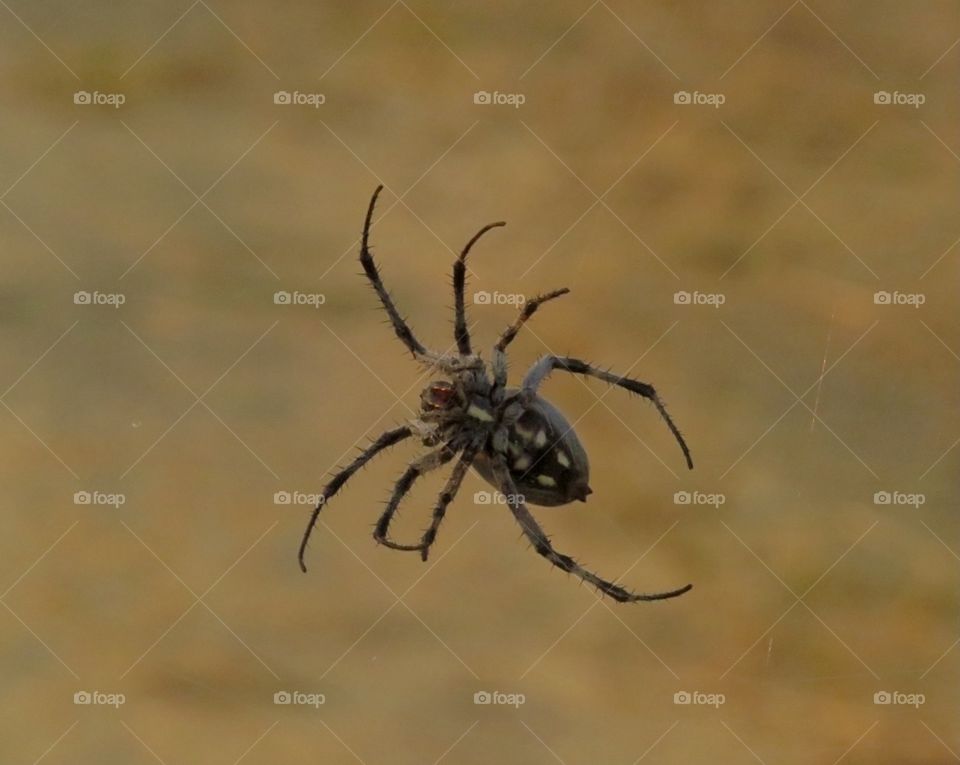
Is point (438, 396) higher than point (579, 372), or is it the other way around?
point (579, 372)

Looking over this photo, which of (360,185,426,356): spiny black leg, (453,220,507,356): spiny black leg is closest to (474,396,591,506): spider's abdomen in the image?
(453,220,507,356): spiny black leg

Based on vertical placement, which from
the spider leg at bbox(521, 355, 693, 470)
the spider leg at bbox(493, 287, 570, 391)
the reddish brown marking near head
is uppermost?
the spider leg at bbox(493, 287, 570, 391)

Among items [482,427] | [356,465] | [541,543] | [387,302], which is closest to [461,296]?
[387,302]

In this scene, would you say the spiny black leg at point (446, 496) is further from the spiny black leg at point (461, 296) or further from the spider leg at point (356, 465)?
the spiny black leg at point (461, 296)

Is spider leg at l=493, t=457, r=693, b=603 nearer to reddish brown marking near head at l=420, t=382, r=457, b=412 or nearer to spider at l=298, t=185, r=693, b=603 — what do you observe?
spider at l=298, t=185, r=693, b=603

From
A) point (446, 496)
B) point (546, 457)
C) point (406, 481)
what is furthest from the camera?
point (406, 481)

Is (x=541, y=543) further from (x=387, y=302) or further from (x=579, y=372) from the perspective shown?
(x=387, y=302)
